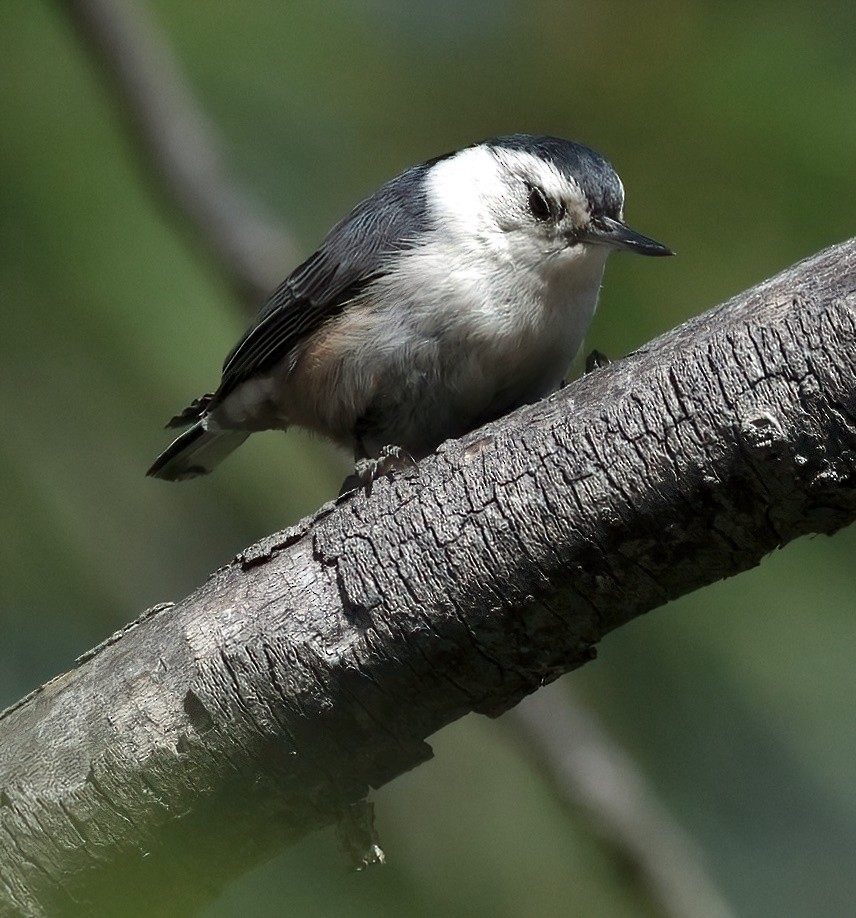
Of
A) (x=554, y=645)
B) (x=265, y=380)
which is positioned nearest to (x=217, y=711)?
(x=554, y=645)

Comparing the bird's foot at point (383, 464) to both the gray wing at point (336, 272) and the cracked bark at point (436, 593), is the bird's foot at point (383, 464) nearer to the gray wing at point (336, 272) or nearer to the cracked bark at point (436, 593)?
the cracked bark at point (436, 593)

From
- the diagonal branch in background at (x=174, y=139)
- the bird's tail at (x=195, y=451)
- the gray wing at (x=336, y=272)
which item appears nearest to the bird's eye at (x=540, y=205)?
the gray wing at (x=336, y=272)

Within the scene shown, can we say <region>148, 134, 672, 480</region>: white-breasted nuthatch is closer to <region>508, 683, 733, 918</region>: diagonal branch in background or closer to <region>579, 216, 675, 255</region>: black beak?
<region>579, 216, 675, 255</region>: black beak

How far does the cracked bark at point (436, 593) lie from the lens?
1.24 metres

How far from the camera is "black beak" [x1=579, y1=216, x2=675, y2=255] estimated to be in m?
1.17

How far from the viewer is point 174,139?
1.60 meters

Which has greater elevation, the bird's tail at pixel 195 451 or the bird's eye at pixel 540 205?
the bird's tail at pixel 195 451

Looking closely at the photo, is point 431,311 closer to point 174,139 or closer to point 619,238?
point 619,238

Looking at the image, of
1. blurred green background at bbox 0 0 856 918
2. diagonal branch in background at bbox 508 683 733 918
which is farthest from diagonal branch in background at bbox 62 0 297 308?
diagonal branch in background at bbox 508 683 733 918

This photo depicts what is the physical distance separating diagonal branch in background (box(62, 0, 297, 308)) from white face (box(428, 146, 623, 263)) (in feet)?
1.85

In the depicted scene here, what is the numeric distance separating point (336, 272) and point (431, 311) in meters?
0.32

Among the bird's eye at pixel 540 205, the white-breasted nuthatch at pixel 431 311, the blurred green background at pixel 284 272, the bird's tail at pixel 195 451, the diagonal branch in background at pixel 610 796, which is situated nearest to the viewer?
the blurred green background at pixel 284 272

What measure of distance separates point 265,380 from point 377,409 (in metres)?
0.34

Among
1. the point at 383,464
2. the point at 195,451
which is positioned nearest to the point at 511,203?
the point at 383,464
